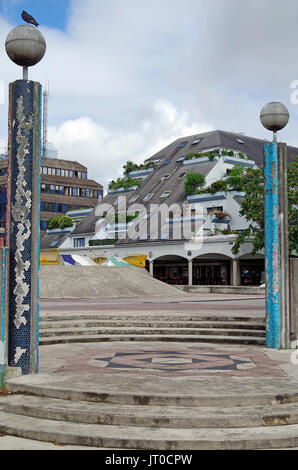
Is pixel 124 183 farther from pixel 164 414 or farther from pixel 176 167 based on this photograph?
pixel 164 414

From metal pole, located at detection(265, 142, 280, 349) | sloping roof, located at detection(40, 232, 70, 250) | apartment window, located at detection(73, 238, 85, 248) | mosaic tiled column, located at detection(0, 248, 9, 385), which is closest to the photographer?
mosaic tiled column, located at detection(0, 248, 9, 385)

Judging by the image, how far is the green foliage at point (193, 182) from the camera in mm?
46688

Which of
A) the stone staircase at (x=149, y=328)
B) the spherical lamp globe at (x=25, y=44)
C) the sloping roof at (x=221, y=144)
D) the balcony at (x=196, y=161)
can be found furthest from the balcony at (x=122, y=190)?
the spherical lamp globe at (x=25, y=44)

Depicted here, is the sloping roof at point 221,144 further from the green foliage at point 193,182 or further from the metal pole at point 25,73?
the metal pole at point 25,73

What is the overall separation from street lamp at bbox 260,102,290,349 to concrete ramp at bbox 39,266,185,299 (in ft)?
54.8

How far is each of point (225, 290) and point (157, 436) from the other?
28.7m

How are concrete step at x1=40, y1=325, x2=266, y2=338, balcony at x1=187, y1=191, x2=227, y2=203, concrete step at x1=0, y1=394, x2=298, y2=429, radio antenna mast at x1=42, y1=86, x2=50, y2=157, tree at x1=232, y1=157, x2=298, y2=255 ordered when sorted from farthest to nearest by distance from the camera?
1. radio antenna mast at x1=42, y1=86, x2=50, y2=157
2. balcony at x1=187, y1=191, x2=227, y2=203
3. tree at x1=232, y1=157, x2=298, y2=255
4. concrete step at x1=40, y1=325, x2=266, y2=338
5. concrete step at x1=0, y1=394, x2=298, y2=429

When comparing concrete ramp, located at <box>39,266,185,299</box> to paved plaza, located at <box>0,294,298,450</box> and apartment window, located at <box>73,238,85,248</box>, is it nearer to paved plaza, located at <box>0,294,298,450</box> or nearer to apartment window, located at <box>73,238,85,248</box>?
paved plaza, located at <box>0,294,298,450</box>

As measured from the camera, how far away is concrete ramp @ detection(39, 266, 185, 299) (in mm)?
26078

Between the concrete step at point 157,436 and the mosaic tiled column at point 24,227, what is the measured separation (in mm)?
1996

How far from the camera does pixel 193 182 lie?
154 ft

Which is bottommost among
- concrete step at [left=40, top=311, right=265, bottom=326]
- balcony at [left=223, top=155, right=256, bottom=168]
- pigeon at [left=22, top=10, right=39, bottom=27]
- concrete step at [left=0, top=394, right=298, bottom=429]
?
concrete step at [left=0, top=394, right=298, bottom=429]

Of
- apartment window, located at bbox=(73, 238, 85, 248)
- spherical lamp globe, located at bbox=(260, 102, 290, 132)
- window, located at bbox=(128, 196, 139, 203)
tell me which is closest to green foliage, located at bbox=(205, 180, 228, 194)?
window, located at bbox=(128, 196, 139, 203)
